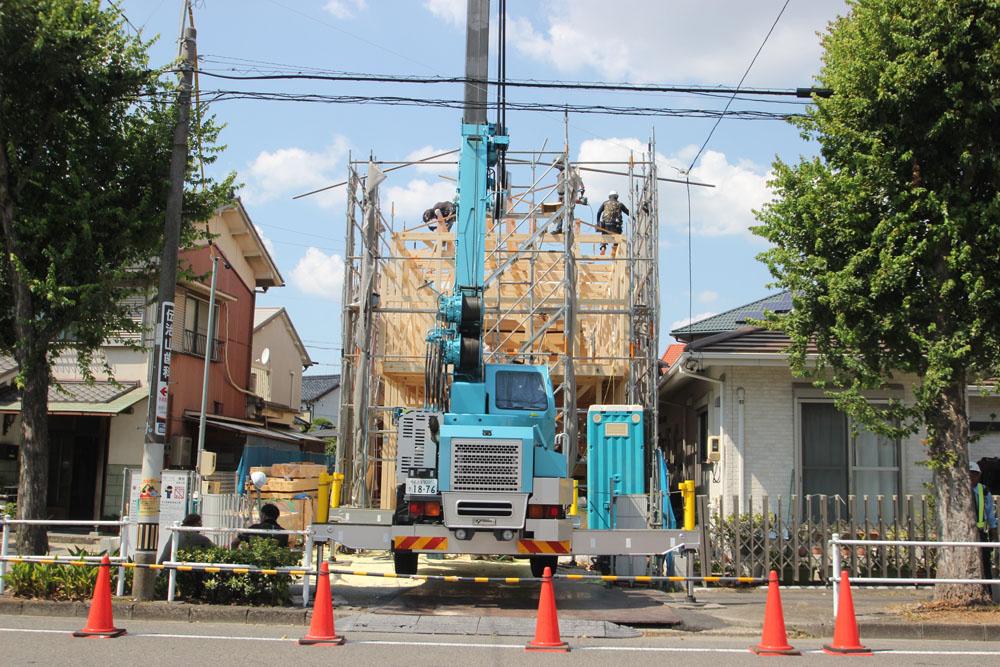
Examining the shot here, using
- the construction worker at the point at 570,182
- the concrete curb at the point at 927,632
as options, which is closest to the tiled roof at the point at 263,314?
the construction worker at the point at 570,182

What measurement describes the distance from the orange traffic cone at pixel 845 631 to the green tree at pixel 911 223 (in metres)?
2.71

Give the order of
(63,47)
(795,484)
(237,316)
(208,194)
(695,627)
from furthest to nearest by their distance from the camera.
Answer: (237,316) < (795,484) < (208,194) < (63,47) < (695,627)

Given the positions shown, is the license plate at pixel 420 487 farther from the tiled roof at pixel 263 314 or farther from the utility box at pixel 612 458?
the tiled roof at pixel 263 314

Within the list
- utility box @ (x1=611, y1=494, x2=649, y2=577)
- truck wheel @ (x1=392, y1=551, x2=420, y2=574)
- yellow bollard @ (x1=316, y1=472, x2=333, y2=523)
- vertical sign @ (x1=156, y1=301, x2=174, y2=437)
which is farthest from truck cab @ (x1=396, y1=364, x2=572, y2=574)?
vertical sign @ (x1=156, y1=301, x2=174, y2=437)

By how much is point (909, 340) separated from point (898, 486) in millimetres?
5712

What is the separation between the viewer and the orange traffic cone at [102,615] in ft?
30.9

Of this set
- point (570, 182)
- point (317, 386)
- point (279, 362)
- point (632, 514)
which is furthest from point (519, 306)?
point (317, 386)

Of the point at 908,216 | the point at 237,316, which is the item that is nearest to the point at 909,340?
the point at 908,216

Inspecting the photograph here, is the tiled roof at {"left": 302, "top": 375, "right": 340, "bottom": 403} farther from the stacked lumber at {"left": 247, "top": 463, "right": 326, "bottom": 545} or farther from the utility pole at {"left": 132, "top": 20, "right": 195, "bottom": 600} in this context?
the utility pole at {"left": 132, "top": 20, "right": 195, "bottom": 600}

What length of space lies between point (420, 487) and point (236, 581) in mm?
2511

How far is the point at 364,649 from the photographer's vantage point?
9.01 meters

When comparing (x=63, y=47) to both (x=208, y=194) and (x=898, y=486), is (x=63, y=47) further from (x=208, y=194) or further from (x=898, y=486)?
(x=898, y=486)

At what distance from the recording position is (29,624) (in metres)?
10.2

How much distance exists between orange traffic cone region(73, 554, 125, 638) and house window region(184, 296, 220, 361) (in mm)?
14977
